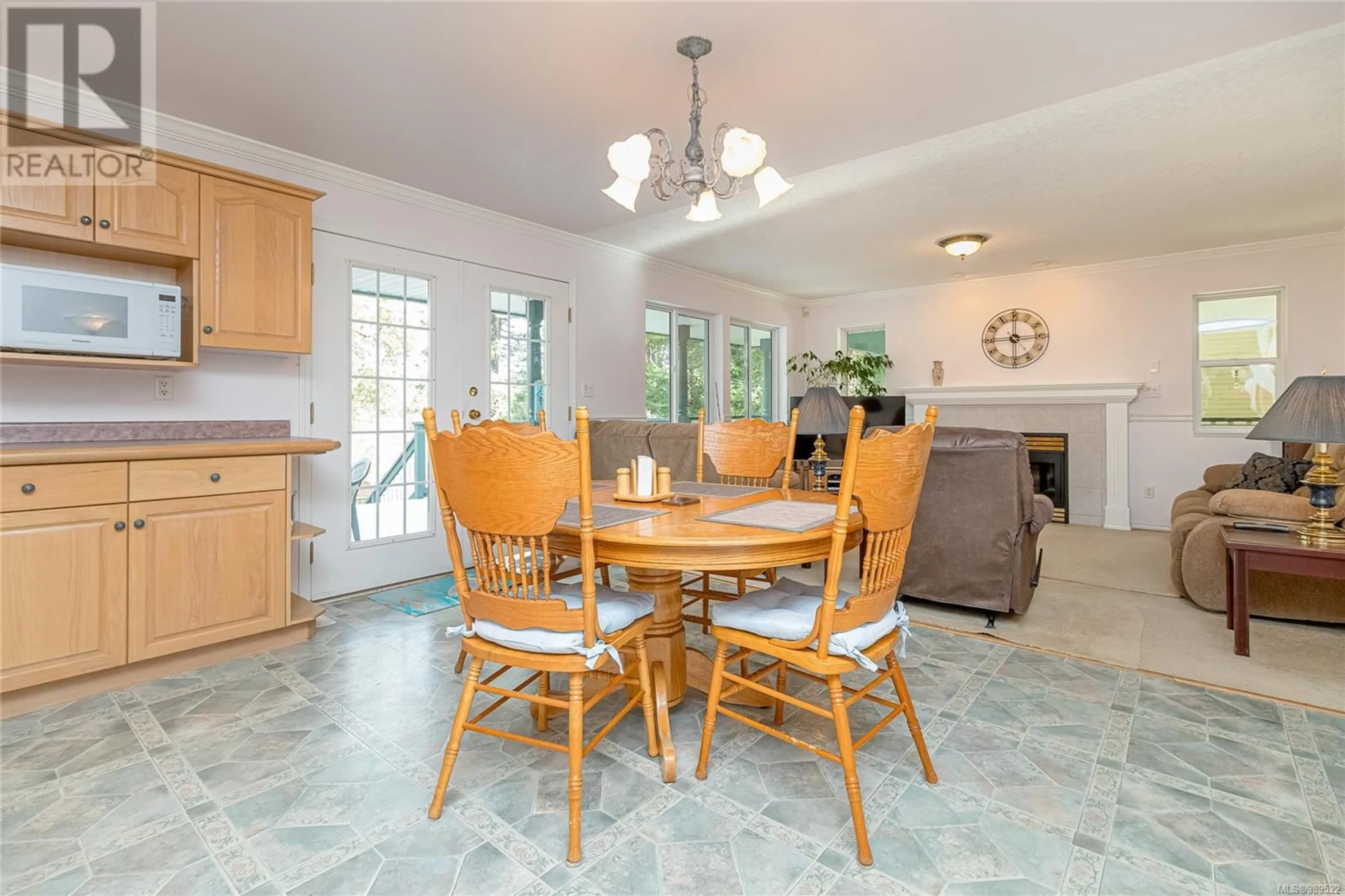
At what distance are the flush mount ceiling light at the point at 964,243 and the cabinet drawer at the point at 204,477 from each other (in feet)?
15.8

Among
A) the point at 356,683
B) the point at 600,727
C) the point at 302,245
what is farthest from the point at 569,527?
the point at 302,245

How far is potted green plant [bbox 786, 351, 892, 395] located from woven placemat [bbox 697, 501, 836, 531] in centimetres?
517

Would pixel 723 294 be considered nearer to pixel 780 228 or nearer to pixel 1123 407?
pixel 780 228

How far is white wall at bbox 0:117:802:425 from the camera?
265cm

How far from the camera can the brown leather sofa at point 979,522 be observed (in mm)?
2910

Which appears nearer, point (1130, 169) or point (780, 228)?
point (1130, 169)

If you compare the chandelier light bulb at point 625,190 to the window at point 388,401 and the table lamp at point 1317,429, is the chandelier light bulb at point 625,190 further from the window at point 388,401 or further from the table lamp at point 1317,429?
the table lamp at point 1317,429

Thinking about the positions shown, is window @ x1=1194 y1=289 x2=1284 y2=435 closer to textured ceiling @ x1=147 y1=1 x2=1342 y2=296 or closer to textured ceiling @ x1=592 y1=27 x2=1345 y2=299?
textured ceiling @ x1=592 y1=27 x2=1345 y2=299

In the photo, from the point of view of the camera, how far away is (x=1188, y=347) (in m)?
5.46

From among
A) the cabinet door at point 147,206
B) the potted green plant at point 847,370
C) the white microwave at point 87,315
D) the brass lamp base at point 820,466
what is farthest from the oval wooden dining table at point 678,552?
Result: the potted green plant at point 847,370

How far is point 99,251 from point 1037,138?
14.5 feet

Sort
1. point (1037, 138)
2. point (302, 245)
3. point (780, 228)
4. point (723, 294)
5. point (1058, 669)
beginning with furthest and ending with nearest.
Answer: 1. point (723, 294)
2. point (780, 228)
3. point (1037, 138)
4. point (302, 245)
5. point (1058, 669)

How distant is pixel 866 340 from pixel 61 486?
7.09m


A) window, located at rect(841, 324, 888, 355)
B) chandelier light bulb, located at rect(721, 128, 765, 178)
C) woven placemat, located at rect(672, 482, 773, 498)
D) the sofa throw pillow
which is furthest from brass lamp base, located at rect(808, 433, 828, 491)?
window, located at rect(841, 324, 888, 355)
